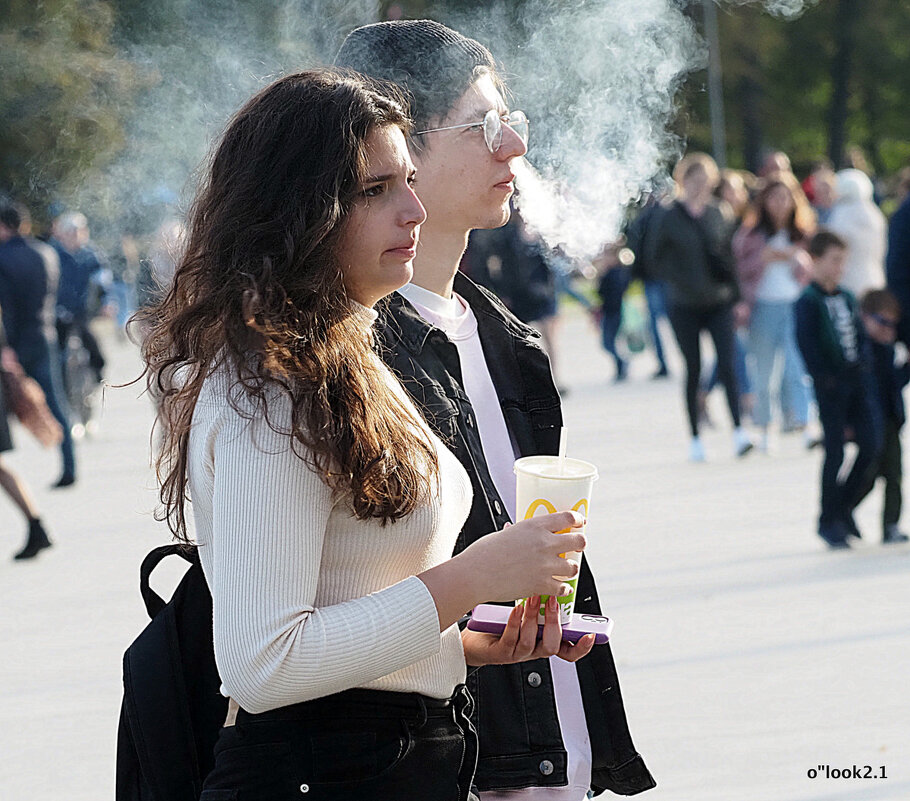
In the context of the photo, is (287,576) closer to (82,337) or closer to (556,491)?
(556,491)

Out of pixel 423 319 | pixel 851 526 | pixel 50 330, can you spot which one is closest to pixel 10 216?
pixel 50 330

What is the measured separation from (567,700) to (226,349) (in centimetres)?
105

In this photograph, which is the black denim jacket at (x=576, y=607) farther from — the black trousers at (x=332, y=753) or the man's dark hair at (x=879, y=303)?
the man's dark hair at (x=879, y=303)

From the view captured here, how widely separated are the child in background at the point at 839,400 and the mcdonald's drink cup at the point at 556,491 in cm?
478

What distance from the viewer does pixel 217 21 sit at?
4.53m

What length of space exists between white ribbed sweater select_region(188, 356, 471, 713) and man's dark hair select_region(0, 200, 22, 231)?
7.60m

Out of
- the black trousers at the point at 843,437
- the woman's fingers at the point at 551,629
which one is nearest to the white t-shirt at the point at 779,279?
the black trousers at the point at 843,437

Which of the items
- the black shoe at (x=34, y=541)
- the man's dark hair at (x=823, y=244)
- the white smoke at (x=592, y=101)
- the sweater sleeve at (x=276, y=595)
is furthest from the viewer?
the black shoe at (x=34, y=541)

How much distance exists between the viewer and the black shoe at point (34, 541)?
23.9 feet

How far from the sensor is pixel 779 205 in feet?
31.5

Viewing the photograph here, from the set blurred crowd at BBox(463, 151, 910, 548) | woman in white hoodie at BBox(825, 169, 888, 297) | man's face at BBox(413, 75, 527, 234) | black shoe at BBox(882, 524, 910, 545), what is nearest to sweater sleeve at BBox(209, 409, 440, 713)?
man's face at BBox(413, 75, 527, 234)

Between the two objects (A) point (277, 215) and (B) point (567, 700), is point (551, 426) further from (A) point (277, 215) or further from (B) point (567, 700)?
(A) point (277, 215)

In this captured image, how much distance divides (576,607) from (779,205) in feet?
25.2

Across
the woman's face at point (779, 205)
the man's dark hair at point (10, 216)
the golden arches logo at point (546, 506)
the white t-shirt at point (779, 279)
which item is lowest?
the white t-shirt at point (779, 279)
